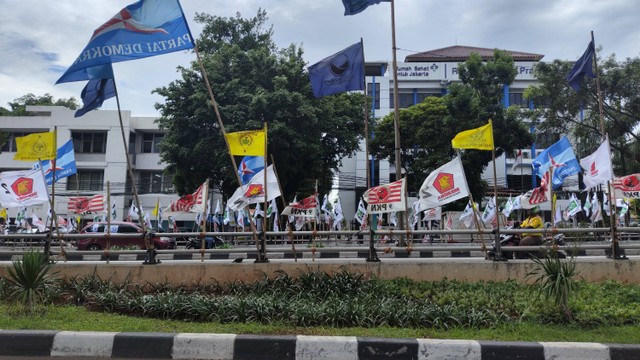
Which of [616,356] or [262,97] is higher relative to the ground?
[262,97]

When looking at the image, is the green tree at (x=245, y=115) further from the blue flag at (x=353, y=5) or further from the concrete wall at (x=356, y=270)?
the concrete wall at (x=356, y=270)

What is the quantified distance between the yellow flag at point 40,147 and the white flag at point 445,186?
6712 mm

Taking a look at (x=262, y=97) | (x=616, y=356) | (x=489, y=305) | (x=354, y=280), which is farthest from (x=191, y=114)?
(x=616, y=356)

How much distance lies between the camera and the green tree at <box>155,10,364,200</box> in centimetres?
2375

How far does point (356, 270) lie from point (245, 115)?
17562mm

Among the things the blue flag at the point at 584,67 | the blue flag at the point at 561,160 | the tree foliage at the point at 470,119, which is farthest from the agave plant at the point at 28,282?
the tree foliage at the point at 470,119

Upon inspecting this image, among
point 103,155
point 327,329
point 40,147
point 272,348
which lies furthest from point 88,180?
point 272,348

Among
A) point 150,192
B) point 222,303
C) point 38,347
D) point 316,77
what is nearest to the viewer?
point 38,347

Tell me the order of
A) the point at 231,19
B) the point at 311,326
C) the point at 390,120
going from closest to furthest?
the point at 311,326 → the point at 231,19 → the point at 390,120

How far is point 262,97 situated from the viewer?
2320 cm

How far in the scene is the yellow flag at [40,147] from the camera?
8656 mm

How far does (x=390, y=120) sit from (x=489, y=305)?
98.6 feet

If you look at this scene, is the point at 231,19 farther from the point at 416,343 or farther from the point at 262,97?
the point at 416,343

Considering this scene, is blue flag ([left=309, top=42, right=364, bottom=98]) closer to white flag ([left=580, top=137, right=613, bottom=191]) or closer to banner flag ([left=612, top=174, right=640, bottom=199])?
white flag ([left=580, top=137, right=613, bottom=191])
